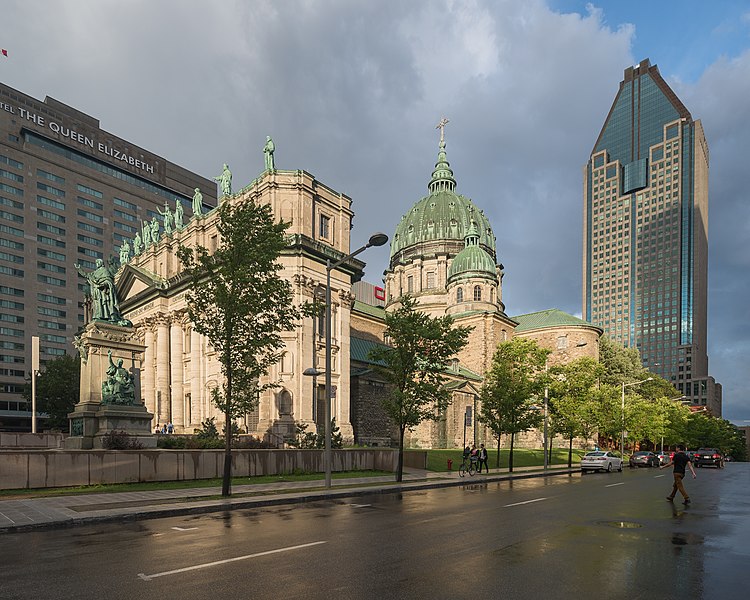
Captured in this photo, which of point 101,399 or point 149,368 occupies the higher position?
point 101,399

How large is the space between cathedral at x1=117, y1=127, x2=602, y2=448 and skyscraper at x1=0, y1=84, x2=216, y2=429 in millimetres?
46980

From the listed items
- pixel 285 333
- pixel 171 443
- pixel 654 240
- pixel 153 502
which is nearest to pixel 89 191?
pixel 285 333

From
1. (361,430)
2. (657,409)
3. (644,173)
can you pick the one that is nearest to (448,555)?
(361,430)

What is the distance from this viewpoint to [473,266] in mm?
79875

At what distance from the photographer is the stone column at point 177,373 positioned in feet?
167

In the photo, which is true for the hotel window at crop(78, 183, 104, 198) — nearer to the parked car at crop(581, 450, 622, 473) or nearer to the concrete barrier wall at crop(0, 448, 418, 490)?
the concrete barrier wall at crop(0, 448, 418, 490)

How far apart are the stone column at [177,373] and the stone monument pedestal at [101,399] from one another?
947 inches

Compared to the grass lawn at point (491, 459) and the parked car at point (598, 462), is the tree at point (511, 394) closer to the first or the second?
the grass lawn at point (491, 459)

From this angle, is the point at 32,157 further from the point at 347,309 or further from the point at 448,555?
the point at 448,555

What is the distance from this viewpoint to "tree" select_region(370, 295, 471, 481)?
25.4 m

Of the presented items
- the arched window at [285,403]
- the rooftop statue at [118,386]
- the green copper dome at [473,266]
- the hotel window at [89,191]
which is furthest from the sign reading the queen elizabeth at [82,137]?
the rooftop statue at [118,386]

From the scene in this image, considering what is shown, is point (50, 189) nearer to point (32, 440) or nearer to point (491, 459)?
point (32, 440)

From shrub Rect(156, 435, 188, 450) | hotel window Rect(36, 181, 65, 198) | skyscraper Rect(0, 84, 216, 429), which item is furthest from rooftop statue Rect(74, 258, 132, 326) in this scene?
hotel window Rect(36, 181, 65, 198)

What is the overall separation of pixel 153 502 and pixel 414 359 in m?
13.7
